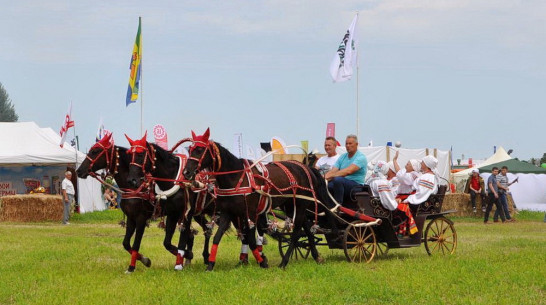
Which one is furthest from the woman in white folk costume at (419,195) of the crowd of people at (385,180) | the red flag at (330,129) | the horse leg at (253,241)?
the red flag at (330,129)

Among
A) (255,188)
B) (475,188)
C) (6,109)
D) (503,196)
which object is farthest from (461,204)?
(6,109)

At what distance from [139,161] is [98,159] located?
2.19 feet

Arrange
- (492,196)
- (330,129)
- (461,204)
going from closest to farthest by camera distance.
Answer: (492,196) < (330,129) < (461,204)

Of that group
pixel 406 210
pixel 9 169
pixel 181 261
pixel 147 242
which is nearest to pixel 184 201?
pixel 181 261

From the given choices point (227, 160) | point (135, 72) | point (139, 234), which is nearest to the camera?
point (227, 160)

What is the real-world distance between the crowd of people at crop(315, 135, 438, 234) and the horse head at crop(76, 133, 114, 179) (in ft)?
11.1

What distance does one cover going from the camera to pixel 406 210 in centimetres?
1291

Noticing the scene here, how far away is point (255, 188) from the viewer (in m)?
11.6

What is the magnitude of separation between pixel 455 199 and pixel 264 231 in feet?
59.4

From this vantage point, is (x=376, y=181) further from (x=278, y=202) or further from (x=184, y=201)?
(x=184, y=201)

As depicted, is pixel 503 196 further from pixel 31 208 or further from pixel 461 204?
pixel 31 208

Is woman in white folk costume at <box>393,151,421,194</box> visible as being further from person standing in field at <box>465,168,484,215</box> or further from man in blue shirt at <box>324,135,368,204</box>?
person standing in field at <box>465,168,484,215</box>

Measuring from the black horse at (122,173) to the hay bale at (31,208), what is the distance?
1506 cm

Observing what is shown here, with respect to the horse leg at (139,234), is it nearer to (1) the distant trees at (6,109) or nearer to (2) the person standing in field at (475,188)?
(2) the person standing in field at (475,188)
